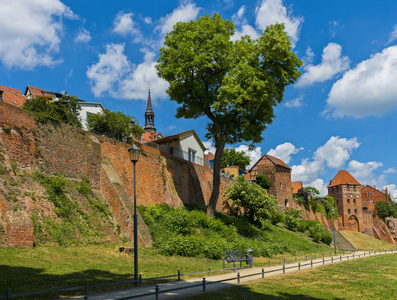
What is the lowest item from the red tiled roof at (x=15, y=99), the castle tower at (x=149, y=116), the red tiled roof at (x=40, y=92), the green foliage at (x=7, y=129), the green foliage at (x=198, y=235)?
the green foliage at (x=198, y=235)

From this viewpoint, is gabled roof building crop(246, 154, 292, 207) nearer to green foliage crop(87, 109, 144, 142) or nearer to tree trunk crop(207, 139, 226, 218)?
tree trunk crop(207, 139, 226, 218)

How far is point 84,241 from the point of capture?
16766 millimetres

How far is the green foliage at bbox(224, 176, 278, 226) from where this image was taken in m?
34.0

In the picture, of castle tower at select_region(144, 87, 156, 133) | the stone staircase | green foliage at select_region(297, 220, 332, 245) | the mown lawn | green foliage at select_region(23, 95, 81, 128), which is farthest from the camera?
castle tower at select_region(144, 87, 156, 133)

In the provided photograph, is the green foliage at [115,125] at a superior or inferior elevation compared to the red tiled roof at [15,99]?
inferior

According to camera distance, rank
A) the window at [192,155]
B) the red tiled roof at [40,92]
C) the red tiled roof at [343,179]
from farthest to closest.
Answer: the red tiled roof at [343,179]
the red tiled roof at [40,92]
the window at [192,155]

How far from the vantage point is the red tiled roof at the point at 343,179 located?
75.3m

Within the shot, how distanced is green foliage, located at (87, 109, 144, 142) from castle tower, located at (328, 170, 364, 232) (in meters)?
59.3

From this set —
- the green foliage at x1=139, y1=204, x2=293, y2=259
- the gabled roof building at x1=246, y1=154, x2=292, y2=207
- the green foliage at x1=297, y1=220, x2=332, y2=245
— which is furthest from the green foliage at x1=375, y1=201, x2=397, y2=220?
the green foliage at x1=139, y1=204, x2=293, y2=259

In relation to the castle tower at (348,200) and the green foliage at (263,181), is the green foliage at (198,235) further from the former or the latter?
the castle tower at (348,200)

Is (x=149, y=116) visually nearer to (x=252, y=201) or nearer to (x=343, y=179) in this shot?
(x=343, y=179)

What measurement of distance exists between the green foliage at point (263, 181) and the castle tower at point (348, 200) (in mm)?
29178

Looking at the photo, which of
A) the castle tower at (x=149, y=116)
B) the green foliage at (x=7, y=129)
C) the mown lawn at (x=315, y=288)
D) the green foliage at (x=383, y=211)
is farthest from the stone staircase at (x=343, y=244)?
the castle tower at (x=149, y=116)

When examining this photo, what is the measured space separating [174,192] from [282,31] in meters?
15.2
